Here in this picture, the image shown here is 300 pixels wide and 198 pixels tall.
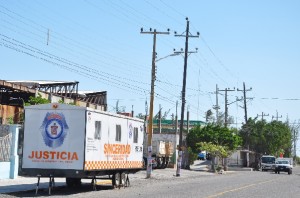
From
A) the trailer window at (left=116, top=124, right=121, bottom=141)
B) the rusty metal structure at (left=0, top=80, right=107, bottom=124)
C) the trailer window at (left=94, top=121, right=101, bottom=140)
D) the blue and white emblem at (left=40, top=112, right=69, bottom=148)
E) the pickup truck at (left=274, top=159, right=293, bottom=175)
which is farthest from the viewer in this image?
the pickup truck at (left=274, top=159, right=293, bottom=175)

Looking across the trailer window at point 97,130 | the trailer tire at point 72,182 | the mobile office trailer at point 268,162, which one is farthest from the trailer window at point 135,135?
the mobile office trailer at point 268,162

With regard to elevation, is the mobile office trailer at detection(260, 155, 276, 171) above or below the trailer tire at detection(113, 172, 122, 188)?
above

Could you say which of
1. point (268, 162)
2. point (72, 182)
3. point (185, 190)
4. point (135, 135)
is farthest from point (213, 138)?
point (72, 182)

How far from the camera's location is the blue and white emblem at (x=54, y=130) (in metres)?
21.6

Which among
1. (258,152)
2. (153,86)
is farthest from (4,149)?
(258,152)

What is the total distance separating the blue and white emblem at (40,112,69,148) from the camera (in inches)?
851

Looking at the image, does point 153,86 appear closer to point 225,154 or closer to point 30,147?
point 30,147

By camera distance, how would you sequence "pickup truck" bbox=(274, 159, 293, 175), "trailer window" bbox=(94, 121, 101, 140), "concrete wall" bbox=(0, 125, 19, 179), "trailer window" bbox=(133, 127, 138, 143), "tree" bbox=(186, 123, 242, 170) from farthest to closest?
1. "tree" bbox=(186, 123, 242, 170)
2. "pickup truck" bbox=(274, 159, 293, 175)
3. "trailer window" bbox=(133, 127, 138, 143)
4. "concrete wall" bbox=(0, 125, 19, 179)
5. "trailer window" bbox=(94, 121, 101, 140)

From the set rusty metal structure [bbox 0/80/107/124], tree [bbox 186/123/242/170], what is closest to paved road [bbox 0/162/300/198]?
rusty metal structure [bbox 0/80/107/124]

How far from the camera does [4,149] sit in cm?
2608

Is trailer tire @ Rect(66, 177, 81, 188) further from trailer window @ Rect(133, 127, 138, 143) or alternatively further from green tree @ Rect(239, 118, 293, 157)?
green tree @ Rect(239, 118, 293, 157)

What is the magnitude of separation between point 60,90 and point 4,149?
24.7m

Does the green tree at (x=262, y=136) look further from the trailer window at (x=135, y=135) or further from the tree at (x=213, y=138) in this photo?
the trailer window at (x=135, y=135)

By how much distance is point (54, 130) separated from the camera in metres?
21.6
